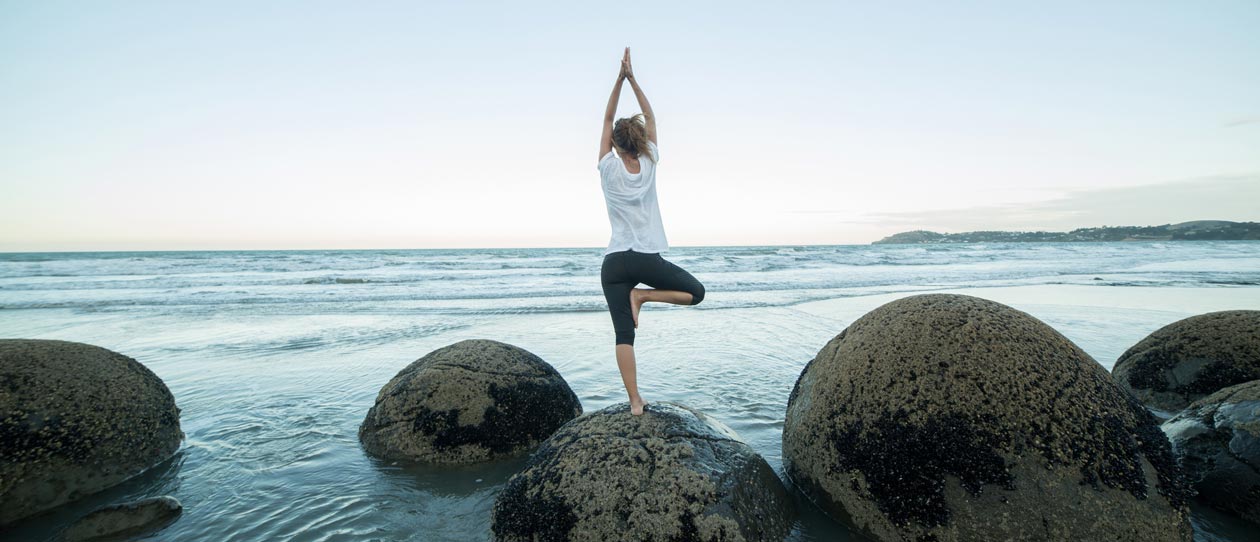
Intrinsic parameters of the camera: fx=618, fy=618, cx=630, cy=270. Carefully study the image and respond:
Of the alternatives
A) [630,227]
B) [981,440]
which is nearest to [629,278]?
[630,227]

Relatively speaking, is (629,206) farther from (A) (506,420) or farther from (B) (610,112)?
(A) (506,420)

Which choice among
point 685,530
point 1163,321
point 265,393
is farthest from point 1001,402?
point 1163,321

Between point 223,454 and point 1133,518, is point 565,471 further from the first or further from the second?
point 223,454

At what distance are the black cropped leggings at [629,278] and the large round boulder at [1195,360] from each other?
13.8ft

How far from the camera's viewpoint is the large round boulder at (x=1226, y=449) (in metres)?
3.77

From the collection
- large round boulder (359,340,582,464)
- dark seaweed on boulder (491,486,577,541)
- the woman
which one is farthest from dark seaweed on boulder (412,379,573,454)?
dark seaweed on boulder (491,486,577,541)

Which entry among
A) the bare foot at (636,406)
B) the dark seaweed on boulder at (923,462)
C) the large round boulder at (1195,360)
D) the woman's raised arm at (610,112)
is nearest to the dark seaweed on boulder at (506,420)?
the bare foot at (636,406)

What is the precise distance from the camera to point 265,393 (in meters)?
7.42

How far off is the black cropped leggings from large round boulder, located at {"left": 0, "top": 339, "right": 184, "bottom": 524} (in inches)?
159

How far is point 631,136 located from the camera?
4.42 m

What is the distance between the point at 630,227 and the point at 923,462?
2.34m

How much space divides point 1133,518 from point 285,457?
5931 mm

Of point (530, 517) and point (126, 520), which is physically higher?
point (530, 517)

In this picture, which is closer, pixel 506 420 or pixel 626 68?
pixel 626 68
